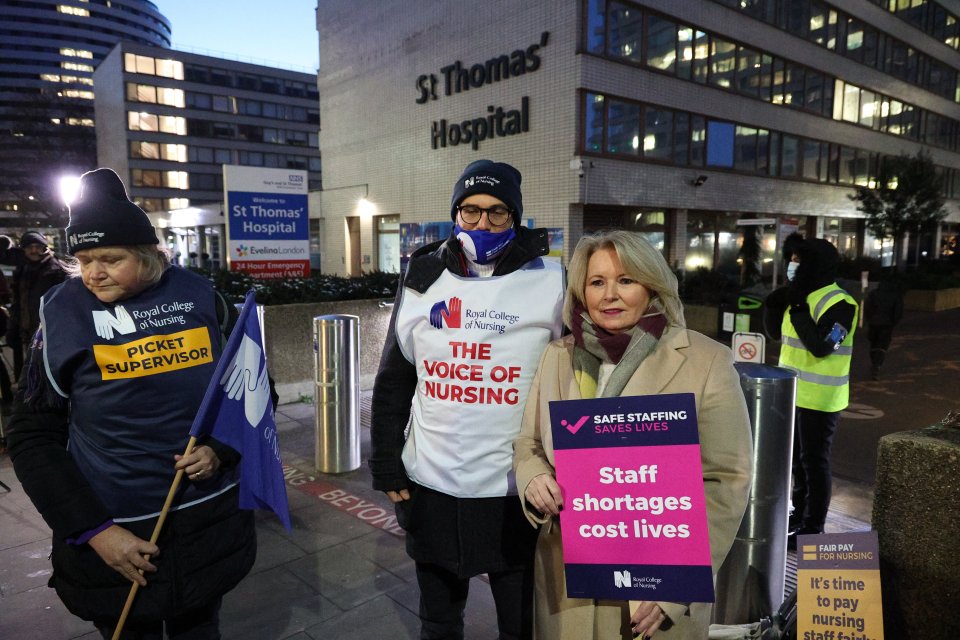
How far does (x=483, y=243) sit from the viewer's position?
231cm

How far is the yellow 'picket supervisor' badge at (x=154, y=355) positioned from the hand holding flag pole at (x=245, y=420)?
0.15m

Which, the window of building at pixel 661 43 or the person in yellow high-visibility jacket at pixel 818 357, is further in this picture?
the window of building at pixel 661 43

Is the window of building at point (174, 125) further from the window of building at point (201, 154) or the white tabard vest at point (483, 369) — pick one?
the white tabard vest at point (483, 369)

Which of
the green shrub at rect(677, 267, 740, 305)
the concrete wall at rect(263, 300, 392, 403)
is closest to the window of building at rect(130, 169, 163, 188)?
the green shrub at rect(677, 267, 740, 305)

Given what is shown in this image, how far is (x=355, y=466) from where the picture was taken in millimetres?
5348

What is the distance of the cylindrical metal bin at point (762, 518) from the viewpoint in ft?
9.89

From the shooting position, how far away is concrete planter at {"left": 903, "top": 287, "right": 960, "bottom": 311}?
18.8 metres

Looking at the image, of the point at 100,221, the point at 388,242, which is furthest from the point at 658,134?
the point at 100,221

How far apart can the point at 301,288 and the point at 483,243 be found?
Answer: 6032mm

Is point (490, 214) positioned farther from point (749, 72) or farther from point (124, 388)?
point (749, 72)

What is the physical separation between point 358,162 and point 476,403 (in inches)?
891

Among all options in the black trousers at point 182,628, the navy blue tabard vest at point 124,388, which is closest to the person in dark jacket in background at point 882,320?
the black trousers at point 182,628

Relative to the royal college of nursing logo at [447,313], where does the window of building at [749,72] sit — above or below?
above

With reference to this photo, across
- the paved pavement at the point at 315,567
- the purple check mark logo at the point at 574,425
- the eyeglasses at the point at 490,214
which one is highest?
the eyeglasses at the point at 490,214
